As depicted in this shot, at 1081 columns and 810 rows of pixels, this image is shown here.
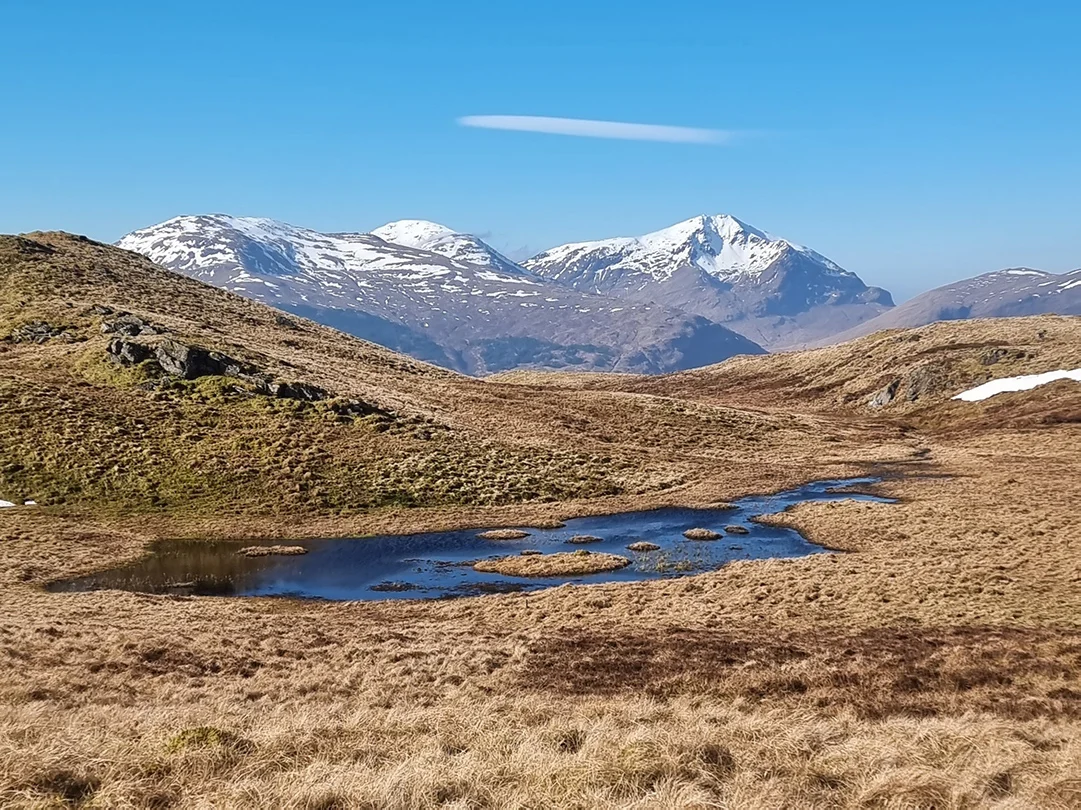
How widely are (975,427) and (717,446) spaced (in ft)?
108

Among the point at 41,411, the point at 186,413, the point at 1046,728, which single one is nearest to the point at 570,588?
the point at 1046,728

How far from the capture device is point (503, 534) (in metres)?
50.6

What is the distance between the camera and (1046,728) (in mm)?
15633

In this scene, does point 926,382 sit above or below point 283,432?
above

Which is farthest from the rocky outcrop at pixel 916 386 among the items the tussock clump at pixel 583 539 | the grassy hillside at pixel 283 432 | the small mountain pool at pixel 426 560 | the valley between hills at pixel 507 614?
the tussock clump at pixel 583 539

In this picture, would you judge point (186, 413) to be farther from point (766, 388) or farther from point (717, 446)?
point (766, 388)

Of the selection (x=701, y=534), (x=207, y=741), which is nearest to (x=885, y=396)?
(x=701, y=534)

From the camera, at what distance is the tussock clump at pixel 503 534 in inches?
1966

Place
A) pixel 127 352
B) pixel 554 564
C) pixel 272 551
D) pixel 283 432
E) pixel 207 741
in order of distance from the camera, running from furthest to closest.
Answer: pixel 127 352 → pixel 283 432 → pixel 272 551 → pixel 554 564 → pixel 207 741

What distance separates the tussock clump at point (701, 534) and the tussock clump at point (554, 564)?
271 inches

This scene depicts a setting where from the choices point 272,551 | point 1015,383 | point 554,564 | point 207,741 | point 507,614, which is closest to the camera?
point 207,741

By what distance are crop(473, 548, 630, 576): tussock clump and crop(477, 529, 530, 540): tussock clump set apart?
5.41 meters

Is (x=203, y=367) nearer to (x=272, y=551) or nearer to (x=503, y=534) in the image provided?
(x=272, y=551)

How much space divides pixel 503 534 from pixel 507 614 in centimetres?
1838
